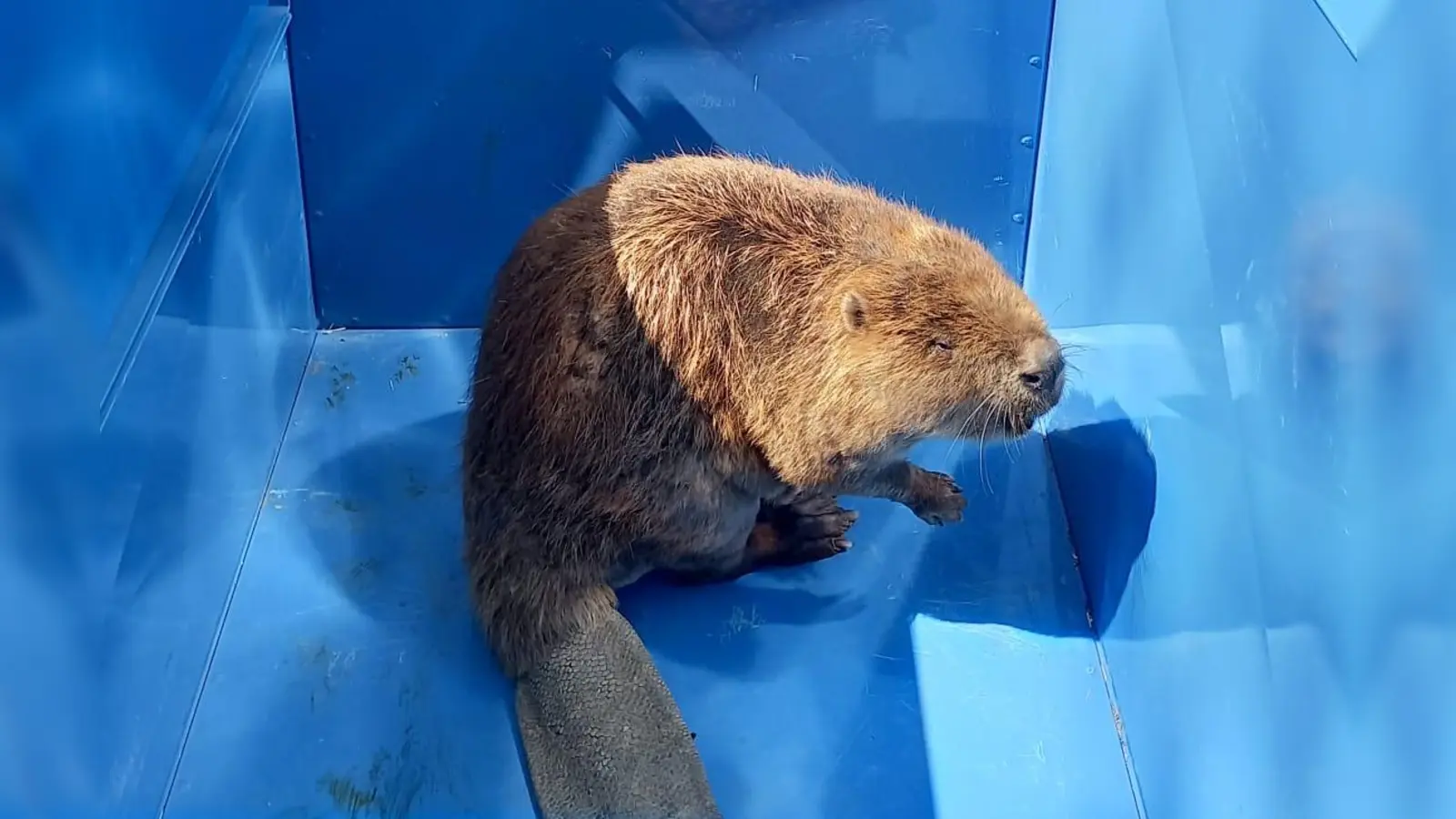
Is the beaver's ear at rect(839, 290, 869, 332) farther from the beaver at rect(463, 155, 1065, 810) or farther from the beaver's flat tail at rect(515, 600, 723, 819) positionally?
the beaver's flat tail at rect(515, 600, 723, 819)

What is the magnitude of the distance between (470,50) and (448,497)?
3.00 feet

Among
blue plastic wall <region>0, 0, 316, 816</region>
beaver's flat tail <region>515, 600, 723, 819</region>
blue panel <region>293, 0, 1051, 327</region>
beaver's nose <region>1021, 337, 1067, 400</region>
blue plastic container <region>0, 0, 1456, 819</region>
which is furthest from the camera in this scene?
blue panel <region>293, 0, 1051, 327</region>

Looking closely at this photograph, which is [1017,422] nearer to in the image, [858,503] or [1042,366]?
[1042,366]

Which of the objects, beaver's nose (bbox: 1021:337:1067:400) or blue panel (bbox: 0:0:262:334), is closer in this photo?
blue panel (bbox: 0:0:262:334)

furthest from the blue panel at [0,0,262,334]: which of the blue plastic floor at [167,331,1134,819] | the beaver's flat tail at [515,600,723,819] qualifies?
the beaver's flat tail at [515,600,723,819]

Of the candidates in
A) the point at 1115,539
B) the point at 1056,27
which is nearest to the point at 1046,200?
the point at 1056,27

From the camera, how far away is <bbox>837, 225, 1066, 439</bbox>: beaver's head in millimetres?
2033

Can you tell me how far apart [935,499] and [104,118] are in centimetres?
154

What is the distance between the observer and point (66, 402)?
1645mm

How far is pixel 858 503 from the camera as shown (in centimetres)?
269

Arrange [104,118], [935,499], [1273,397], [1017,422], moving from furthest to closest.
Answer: [935,499] → [1017,422] → [104,118] → [1273,397]

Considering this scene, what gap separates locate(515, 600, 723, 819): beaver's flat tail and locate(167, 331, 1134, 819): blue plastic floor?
0.45 feet

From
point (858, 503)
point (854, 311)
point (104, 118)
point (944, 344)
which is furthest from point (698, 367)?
point (104, 118)

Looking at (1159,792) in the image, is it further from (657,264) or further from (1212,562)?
(657,264)
